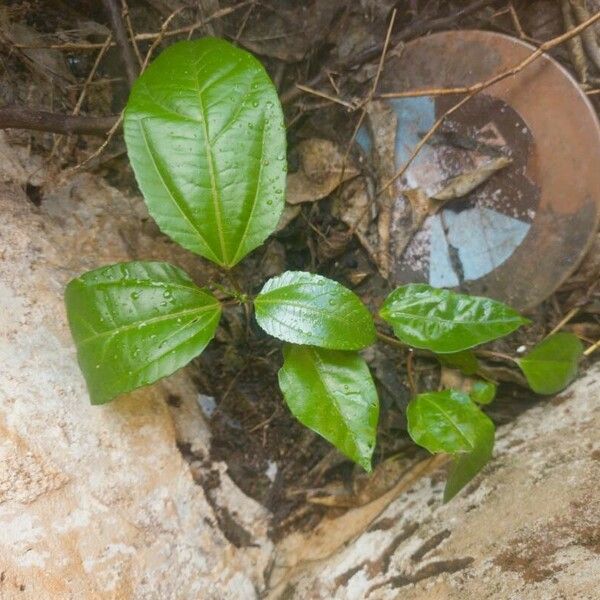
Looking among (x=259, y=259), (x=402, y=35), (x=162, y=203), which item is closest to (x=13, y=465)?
(x=162, y=203)

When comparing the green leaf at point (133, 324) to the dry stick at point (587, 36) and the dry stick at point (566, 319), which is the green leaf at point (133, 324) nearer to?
the dry stick at point (566, 319)

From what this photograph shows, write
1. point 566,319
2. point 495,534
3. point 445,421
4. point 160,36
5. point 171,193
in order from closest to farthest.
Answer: point 495,534
point 171,193
point 445,421
point 160,36
point 566,319

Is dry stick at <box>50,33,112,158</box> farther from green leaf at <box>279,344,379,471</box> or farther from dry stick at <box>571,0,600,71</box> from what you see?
dry stick at <box>571,0,600,71</box>

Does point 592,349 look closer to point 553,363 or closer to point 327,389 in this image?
point 553,363

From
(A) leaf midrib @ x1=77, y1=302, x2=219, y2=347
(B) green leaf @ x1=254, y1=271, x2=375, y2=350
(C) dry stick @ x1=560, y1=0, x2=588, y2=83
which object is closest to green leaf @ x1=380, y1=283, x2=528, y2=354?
(B) green leaf @ x1=254, y1=271, x2=375, y2=350

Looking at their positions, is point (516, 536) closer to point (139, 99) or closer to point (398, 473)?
point (398, 473)

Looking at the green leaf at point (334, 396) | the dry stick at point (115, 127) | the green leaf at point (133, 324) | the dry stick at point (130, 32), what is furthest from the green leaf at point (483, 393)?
the dry stick at point (130, 32)

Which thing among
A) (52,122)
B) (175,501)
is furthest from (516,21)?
(175,501)
